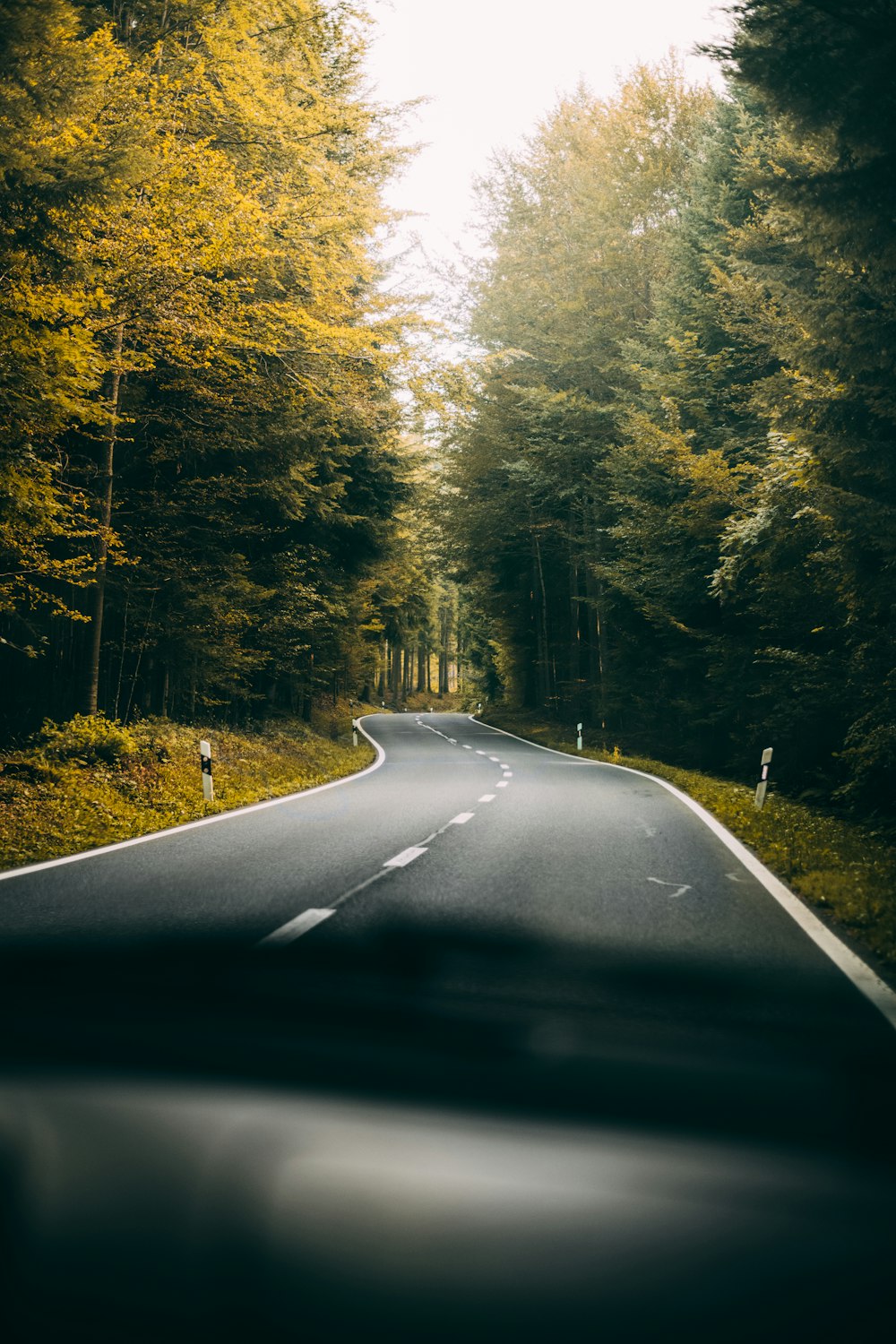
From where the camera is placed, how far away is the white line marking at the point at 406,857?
8562 millimetres

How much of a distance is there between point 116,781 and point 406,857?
5.81 meters

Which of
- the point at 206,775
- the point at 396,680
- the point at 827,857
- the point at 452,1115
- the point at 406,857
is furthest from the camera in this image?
the point at 396,680

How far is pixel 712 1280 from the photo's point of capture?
2328mm

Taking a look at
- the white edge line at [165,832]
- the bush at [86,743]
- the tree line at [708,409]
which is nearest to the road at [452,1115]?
the white edge line at [165,832]

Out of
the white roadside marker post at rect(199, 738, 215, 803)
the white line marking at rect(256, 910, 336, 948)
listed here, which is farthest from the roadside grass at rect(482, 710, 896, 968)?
the white roadside marker post at rect(199, 738, 215, 803)

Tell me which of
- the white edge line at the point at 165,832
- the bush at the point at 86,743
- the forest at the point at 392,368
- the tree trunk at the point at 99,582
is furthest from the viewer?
the tree trunk at the point at 99,582

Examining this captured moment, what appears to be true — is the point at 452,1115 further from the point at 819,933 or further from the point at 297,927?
the point at 819,933

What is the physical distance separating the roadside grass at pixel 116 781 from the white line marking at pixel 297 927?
3806 millimetres

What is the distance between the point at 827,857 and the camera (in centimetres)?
920

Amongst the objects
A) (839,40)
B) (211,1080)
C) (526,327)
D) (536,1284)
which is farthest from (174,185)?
(526,327)

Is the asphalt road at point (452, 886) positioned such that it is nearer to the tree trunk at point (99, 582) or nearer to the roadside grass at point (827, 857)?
the roadside grass at point (827, 857)

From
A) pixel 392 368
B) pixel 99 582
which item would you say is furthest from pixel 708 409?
pixel 99 582

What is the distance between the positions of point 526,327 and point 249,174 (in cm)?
2173

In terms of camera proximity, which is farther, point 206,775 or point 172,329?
point 206,775
